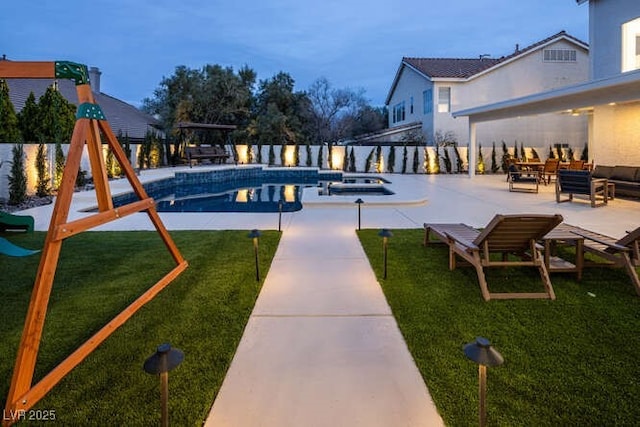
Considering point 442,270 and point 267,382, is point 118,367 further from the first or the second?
point 442,270

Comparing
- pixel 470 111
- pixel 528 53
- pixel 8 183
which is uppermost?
pixel 528 53

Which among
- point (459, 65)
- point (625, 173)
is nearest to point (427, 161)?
point (459, 65)

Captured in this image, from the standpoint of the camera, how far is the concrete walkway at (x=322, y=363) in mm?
2344

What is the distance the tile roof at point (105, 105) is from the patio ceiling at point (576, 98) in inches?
589

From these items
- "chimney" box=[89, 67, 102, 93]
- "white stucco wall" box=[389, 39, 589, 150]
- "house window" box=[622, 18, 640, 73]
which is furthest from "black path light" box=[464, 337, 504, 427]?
"chimney" box=[89, 67, 102, 93]

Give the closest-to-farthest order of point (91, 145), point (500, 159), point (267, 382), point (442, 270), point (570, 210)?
1. point (267, 382)
2. point (91, 145)
3. point (442, 270)
4. point (570, 210)
5. point (500, 159)

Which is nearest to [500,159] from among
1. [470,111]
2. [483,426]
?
[470,111]

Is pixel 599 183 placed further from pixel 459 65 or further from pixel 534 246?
pixel 459 65

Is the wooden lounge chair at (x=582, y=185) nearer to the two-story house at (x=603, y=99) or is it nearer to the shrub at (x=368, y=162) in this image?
the two-story house at (x=603, y=99)

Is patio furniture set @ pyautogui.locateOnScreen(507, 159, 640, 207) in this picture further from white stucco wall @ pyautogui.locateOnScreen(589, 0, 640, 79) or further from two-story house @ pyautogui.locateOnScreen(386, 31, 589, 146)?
two-story house @ pyautogui.locateOnScreen(386, 31, 589, 146)

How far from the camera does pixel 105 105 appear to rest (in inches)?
883

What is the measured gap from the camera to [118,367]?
2.82 m

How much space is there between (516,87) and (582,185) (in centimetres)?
1311

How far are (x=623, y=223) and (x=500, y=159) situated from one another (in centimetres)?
1334
